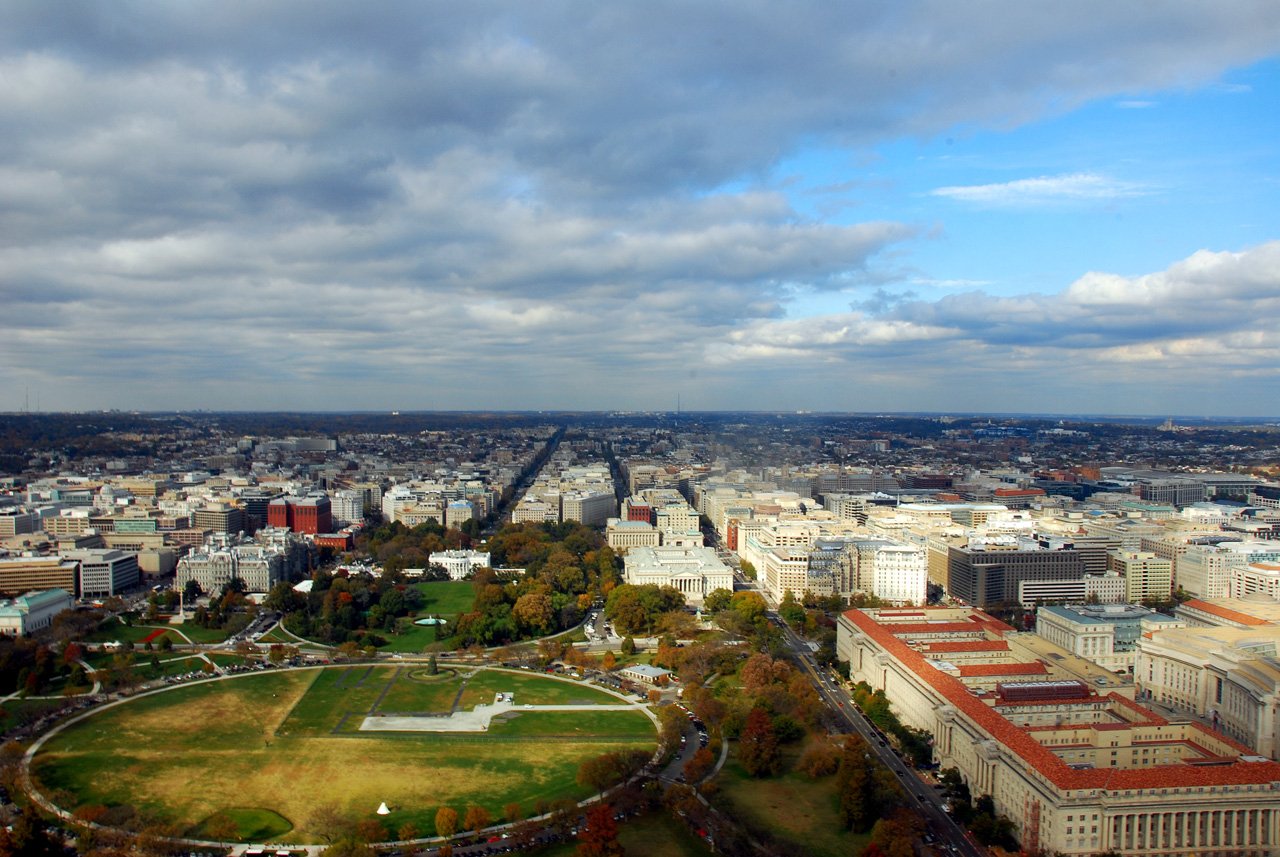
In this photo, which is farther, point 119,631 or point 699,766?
point 119,631

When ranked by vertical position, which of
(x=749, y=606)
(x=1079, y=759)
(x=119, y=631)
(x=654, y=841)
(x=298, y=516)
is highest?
(x=298, y=516)

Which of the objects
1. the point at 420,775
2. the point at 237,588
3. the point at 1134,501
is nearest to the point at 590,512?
the point at 237,588

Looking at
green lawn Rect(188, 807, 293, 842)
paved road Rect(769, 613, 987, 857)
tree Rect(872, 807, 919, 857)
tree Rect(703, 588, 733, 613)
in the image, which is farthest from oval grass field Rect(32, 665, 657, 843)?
tree Rect(703, 588, 733, 613)

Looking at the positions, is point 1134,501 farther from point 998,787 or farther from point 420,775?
point 420,775

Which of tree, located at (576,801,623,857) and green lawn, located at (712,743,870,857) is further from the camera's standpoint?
green lawn, located at (712,743,870,857)

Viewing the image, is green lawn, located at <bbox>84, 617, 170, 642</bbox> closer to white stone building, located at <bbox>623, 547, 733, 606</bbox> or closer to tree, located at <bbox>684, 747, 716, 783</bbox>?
white stone building, located at <bbox>623, 547, 733, 606</bbox>

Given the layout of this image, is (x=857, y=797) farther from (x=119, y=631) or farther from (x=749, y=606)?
(x=119, y=631)

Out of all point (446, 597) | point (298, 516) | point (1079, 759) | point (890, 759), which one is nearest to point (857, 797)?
point (890, 759)
